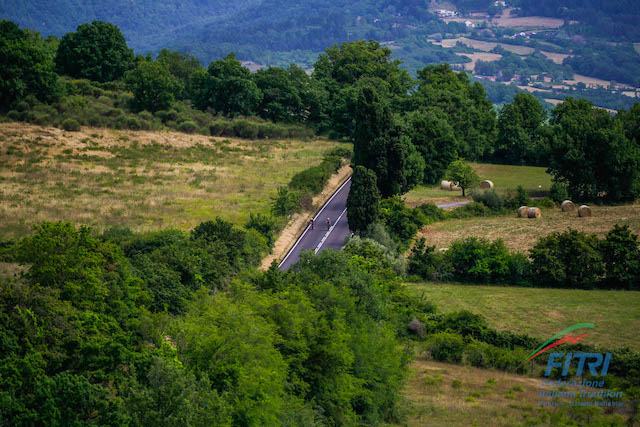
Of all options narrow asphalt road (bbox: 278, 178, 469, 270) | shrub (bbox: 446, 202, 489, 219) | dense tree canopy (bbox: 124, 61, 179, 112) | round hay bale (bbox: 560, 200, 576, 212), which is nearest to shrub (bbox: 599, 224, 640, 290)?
shrub (bbox: 446, 202, 489, 219)

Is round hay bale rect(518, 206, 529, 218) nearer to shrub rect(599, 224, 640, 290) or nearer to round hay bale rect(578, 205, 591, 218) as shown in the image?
round hay bale rect(578, 205, 591, 218)

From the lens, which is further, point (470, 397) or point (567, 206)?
point (567, 206)

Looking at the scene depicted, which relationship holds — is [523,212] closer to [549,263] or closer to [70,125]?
[549,263]

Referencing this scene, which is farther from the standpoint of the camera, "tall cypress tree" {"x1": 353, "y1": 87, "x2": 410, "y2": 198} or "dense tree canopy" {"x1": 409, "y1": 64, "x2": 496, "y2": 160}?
"dense tree canopy" {"x1": 409, "y1": 64, "x2": 496, "y2": 160}

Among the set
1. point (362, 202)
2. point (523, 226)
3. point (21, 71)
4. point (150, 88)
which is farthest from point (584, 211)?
point (21, 71)

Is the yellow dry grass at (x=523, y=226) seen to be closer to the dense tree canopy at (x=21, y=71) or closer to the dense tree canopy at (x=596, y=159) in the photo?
the dense tree canopy at (x=596, y=159)

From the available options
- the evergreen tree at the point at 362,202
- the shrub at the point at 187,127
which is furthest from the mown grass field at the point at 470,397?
the shrub at the point at 187,127
